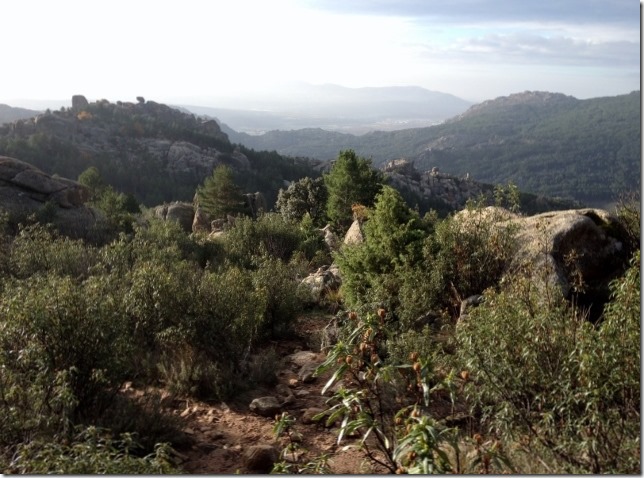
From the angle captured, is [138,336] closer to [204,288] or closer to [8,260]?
[204,288]

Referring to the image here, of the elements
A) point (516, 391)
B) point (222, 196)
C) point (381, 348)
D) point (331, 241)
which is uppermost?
point (516, 391)

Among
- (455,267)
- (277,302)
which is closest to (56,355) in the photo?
(277,302)

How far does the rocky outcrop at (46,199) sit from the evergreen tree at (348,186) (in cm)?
1099

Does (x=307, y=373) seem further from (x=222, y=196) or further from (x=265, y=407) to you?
(x=222, y=196)

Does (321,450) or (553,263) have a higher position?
(553,263)

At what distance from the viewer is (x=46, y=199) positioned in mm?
20484

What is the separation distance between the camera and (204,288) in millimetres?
7461

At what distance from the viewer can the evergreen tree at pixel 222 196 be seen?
3580cm

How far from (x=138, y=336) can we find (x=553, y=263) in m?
6.16

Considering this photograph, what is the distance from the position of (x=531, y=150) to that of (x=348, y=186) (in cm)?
15281

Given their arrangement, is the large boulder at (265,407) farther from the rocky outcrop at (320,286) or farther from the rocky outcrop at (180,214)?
the rocky outcrop at (180,214)

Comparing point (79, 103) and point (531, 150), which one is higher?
point (79, 103)

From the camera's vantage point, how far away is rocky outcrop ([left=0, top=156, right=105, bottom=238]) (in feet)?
58.4

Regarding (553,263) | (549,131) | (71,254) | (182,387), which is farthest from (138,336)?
(549,131)
